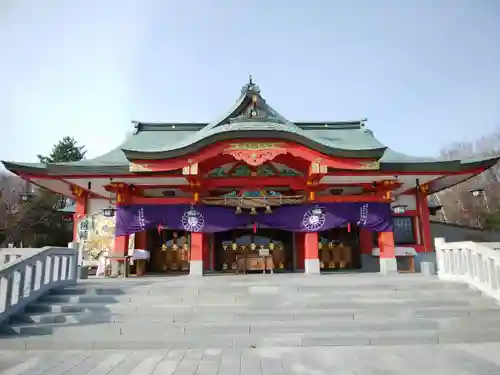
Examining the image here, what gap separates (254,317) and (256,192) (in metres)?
6.34

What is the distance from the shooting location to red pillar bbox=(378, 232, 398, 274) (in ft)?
41.3

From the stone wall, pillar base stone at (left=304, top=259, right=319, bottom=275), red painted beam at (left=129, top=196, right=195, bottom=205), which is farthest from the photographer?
the stone wall

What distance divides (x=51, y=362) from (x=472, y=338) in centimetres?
737

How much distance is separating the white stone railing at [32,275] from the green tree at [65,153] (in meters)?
30.4

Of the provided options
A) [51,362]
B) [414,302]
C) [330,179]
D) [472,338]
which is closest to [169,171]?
[330,179]

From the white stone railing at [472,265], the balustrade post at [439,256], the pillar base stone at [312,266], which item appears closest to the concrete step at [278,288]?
the white stone railing at [472,265]

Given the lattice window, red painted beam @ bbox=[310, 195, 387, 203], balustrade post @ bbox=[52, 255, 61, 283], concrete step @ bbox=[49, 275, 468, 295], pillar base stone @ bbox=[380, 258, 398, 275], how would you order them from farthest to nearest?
1. the lattice window
2. red painted beam @ bbox=[310, 195, 387, 203]
3. pillar base stone @ bbox=[380, 258, 398, 275]
4. balustrade post @ bbox=[52, 255, 61, 283]
5. concrete step @ bbox=[49, 275, 468, 295]

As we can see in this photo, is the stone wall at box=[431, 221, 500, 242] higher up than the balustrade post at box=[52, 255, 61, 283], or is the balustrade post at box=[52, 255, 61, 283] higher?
the stone wall at box=[431, 221, 500, 242]

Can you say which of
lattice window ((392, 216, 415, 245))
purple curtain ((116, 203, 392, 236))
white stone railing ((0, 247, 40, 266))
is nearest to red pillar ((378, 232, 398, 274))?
purple curtain ((116, 203, 392, 236))

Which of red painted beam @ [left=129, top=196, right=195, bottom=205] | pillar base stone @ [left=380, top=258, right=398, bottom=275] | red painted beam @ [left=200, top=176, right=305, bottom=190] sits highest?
red painted beam @ [left=200, top=176, right=305, bottom=190]

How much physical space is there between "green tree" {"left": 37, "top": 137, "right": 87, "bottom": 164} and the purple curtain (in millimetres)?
27963

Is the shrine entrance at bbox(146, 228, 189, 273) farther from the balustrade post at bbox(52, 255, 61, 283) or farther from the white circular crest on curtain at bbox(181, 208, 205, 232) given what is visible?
the balustrade post at bbox(52, 255, 61, 283)

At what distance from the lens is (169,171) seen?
1204 cm

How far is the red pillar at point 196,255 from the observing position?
12133 mm
